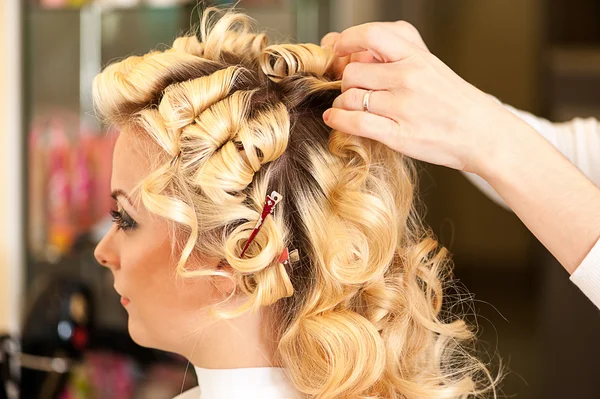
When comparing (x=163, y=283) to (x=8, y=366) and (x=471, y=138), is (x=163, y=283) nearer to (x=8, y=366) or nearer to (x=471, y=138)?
(x=471, y=138)

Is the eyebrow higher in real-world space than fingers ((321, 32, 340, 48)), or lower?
lower

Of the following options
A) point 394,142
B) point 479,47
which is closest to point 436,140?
point 394,142

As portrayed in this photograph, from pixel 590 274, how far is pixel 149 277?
2.01 feet

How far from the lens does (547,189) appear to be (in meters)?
0.95

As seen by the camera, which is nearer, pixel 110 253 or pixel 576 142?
pixel 110 253

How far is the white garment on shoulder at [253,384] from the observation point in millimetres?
1093

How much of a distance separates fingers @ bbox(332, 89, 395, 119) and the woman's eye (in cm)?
36

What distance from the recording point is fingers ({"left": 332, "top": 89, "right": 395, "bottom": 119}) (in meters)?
0.95

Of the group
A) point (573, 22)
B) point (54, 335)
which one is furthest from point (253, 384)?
point (573, 22)

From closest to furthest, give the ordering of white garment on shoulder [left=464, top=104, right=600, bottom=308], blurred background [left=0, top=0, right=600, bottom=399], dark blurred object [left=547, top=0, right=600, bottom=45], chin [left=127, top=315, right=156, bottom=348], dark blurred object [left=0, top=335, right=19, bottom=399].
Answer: chin [left=127, top=315, right=156, bottom=348] → white garment on shoulder [left=464, top=104, right=600, bottom=308] → dark blurred object [left=0, top=335, right=19, bottom=399] → blurred background [left=0, top=0, right=600, bottom=399] → dark blurred object [left=547, top=0, right=600, bottom=45]

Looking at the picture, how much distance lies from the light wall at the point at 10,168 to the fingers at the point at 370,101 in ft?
5.48

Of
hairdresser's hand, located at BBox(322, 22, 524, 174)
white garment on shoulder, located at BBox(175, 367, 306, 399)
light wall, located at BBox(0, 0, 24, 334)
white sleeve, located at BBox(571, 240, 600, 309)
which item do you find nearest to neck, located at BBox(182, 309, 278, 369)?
white garment on shoulder, located at BBox(175, 367, 306, 399)

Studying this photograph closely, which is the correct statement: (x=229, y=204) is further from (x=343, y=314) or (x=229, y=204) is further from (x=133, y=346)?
(x=133, y=346)

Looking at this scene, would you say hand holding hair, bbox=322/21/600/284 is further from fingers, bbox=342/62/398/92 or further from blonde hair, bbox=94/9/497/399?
blonde hair, bbox=94/9/497/399
